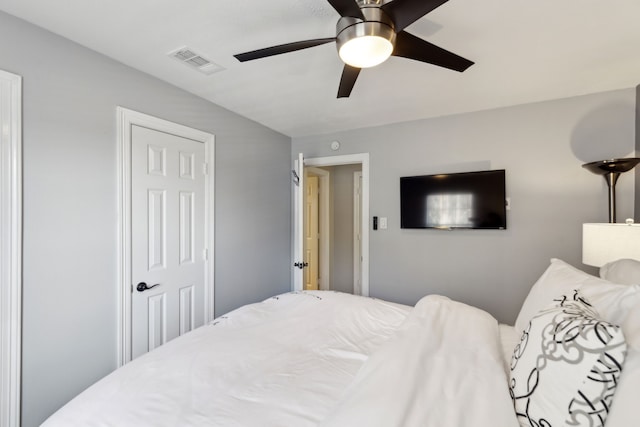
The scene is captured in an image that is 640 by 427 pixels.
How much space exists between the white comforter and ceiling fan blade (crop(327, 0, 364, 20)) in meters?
1.33

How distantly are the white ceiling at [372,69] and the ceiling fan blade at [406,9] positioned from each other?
0.39 m

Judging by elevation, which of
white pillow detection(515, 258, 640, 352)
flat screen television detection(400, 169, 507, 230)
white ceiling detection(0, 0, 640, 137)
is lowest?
white pillow detection(515, 258, 640, 352)

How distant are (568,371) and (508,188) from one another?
2181mm

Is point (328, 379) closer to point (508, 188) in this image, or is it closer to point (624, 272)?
point (624, 272)

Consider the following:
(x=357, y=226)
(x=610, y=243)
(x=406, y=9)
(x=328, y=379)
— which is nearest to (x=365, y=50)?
(x=406, y=9)

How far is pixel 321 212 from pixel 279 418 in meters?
3.83

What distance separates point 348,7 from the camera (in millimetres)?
1062

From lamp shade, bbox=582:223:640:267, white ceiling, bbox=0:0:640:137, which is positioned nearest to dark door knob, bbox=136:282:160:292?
white ceiling, bbox=0:0:640:137

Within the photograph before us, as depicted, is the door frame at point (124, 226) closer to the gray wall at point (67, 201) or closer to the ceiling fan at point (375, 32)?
the gray wall at point (67, 201)

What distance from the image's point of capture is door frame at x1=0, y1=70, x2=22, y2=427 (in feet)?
4.50

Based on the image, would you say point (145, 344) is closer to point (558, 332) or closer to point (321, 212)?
point (558, 332)

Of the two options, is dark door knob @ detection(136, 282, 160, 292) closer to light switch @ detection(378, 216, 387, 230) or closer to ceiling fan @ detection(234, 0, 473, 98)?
ceiling fan @ detection(234, 0, 473, 98)

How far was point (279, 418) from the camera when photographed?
88 cm

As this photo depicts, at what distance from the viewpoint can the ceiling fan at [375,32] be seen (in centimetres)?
107
